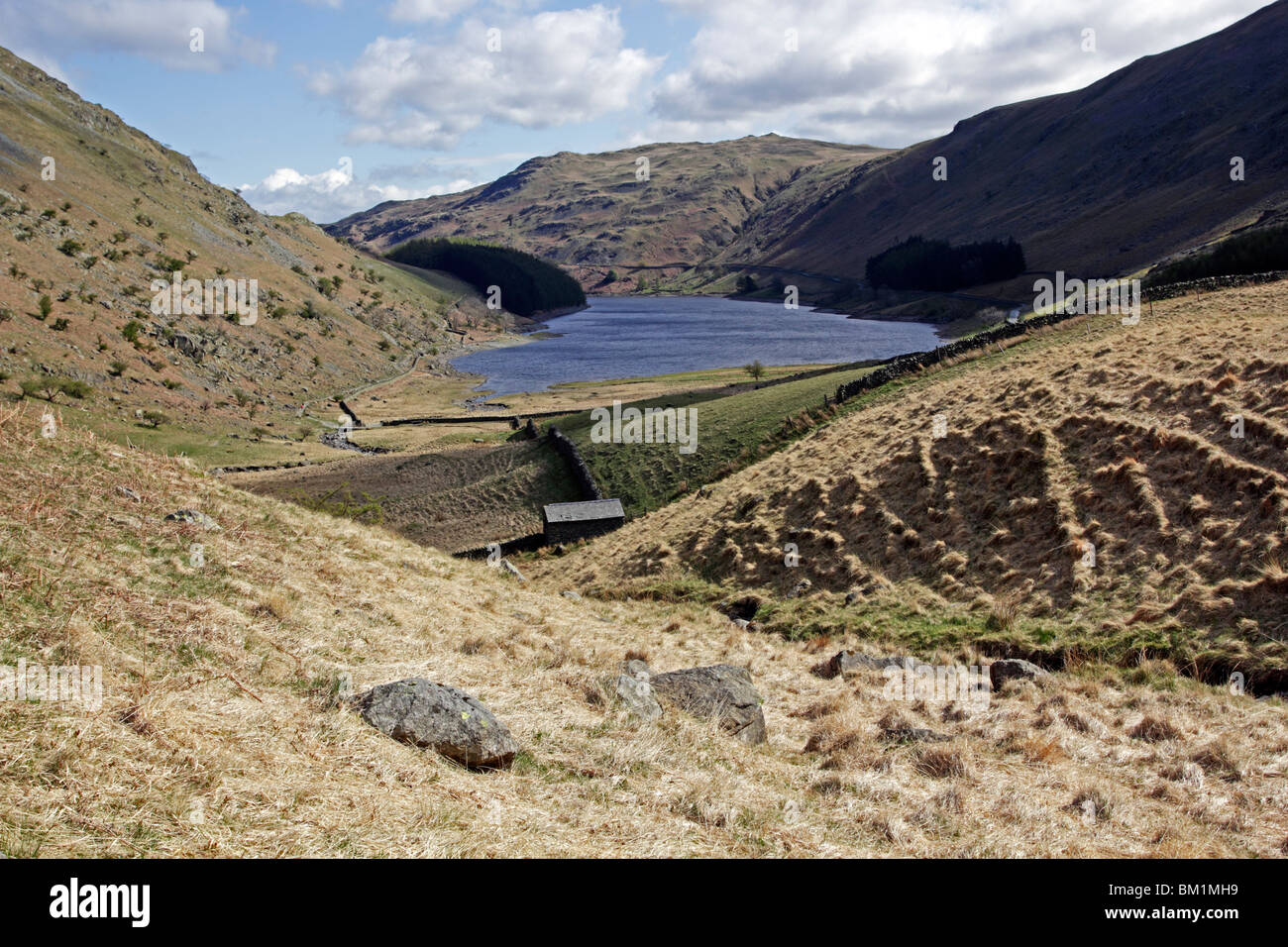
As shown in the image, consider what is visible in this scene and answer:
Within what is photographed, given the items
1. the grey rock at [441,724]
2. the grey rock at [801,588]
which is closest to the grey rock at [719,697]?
the grey rock at [441,724]

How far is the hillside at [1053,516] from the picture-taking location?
1516 centimetres

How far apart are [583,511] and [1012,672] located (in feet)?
79.8

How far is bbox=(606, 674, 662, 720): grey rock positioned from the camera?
10.5 m

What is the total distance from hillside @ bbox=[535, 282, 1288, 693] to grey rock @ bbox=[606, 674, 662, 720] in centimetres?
831

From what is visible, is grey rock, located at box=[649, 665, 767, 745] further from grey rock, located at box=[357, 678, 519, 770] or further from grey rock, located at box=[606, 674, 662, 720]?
grey rock, located at box=[357, 678, 519, 770]

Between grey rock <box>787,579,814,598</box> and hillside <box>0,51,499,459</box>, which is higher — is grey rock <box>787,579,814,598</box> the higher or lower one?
the lower one

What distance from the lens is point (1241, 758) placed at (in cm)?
995

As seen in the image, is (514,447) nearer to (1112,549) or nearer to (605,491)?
(605,491)

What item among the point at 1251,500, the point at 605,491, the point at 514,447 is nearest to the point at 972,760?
the point at 1251,500

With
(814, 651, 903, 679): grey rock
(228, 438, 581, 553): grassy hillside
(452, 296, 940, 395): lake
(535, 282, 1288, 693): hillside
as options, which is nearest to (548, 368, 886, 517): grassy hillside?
(228, 438, 581, 553): grassy hillside

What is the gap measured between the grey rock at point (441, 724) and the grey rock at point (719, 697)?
10.4 feet

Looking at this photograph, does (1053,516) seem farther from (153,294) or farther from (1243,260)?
(153,294)
